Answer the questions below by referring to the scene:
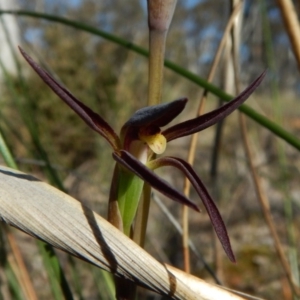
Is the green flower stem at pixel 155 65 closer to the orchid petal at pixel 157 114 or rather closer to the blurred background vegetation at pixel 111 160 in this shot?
the orchid petal at pixel 157 114

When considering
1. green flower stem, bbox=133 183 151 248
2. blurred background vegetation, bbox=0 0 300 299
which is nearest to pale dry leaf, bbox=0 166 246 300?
green flower stem, bbox=133 183 151 248

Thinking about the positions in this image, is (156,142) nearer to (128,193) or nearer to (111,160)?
(128,193)

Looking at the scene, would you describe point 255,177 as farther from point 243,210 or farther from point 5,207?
point 243,210

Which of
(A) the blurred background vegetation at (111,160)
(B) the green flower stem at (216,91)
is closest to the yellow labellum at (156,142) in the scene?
(B) the green flower stem at (216,91)

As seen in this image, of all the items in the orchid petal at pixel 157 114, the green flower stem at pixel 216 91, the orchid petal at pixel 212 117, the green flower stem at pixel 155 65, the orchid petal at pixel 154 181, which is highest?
the green flower stem at pixel 216 91

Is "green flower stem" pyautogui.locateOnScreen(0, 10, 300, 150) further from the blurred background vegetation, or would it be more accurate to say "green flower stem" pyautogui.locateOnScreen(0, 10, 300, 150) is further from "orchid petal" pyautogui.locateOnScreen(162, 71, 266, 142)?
the blurred background vegetation

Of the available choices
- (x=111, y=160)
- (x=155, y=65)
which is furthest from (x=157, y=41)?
(x=111, y=160)

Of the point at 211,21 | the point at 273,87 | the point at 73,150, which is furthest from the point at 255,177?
the point at 211,21
